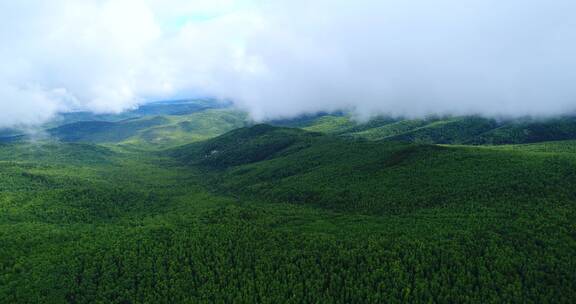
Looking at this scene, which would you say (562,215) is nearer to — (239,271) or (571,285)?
(571,285)

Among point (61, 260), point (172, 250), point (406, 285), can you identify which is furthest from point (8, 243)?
point (406, 285)

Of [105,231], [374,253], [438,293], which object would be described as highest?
[105,231]

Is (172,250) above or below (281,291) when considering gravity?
above

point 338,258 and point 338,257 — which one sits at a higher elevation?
point 338,257

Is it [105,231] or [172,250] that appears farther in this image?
[105,231]

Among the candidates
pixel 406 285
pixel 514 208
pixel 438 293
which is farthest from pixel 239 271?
pixel 514 208

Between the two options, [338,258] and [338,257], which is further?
[338,257]

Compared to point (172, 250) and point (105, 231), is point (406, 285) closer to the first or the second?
point (172, 250)

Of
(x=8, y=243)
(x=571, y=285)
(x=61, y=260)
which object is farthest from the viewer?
(x=8, y=243)

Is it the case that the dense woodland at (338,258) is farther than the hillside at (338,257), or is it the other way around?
the hillside at (338,257)

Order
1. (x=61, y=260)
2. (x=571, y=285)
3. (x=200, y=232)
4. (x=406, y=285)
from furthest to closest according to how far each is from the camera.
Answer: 1. (x=200, y=232)
2. (x=61, y=260)
3. (x=406, y=285)
4. (x=571, y=285)

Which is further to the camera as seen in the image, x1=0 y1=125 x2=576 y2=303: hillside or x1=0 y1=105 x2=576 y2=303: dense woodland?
x1=0 y1=125 x2=576 y2=303: hillside
